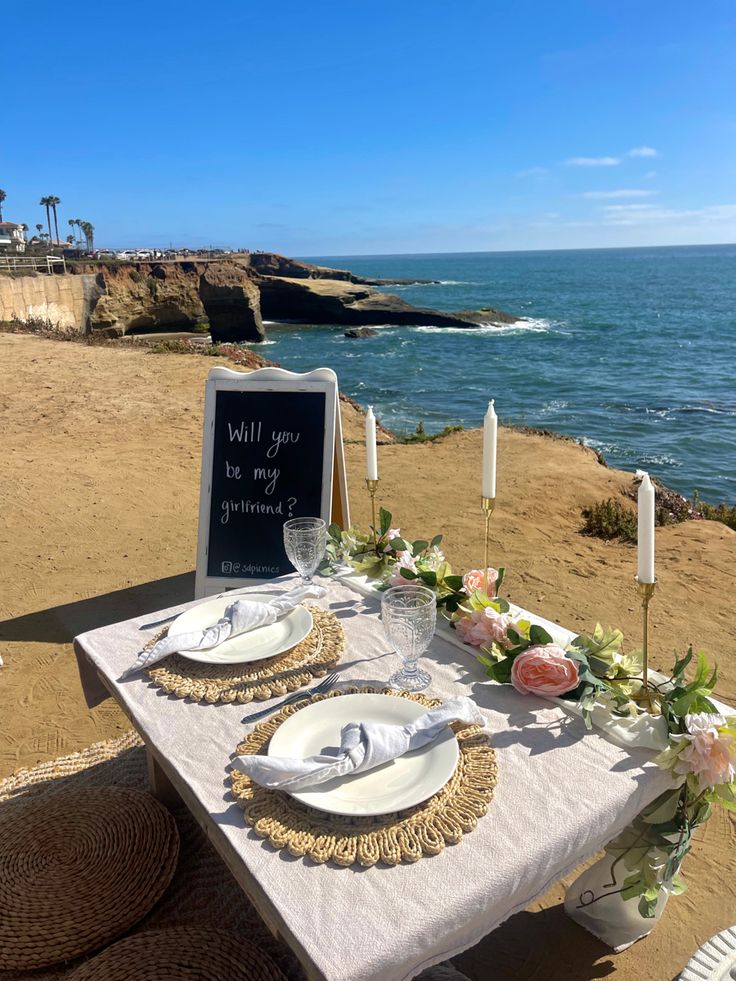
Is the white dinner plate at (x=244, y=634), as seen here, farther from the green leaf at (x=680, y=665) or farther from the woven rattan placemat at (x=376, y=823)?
the green leaf at (x=680, y=665)

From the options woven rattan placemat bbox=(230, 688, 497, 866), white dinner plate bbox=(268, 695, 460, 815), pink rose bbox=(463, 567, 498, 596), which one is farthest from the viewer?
pink rose bbox=(463, 567, 498, 596)

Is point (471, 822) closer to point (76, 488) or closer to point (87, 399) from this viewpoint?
point (76, 488)

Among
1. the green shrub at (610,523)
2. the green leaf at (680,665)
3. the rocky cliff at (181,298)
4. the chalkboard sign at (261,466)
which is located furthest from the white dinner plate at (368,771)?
the rocky cliff at (181,298)

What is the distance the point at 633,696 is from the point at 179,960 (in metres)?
1.34

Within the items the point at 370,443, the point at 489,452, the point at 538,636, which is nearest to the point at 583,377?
the point at 370,443

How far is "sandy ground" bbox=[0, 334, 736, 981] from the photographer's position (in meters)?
2.42

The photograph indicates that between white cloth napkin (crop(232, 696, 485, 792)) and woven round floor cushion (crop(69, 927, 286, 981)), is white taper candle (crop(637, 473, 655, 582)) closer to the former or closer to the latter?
white cloth napkin (crop(232, 696, 485, 792))

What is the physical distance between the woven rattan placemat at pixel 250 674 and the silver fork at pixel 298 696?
3 cm

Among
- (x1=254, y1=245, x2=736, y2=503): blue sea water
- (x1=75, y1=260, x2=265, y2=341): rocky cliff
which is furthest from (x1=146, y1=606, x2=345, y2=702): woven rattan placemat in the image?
(x1=75, y1=260, x2=265, y2=341): rocky cliff

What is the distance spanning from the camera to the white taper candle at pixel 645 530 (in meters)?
1.73

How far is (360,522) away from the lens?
6.04m

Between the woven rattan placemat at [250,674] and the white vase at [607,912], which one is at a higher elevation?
the woven rattan placemat at [250,674]

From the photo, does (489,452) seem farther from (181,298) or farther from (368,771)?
(181,298)

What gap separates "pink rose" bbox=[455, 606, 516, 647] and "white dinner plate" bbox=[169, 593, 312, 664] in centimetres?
49
